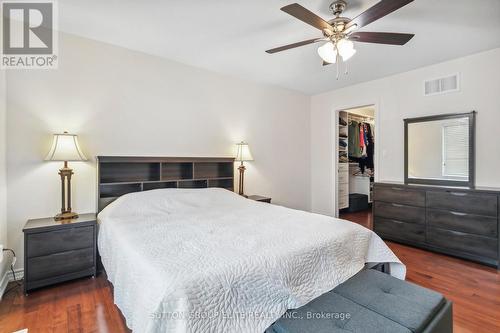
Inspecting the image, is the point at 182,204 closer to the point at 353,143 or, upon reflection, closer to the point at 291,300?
the point at 291,300

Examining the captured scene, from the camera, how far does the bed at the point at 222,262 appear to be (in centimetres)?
109

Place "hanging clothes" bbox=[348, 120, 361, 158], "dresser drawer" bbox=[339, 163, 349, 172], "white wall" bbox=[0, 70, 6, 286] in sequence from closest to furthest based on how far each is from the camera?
"white wall" bbox=[0, 70, 6, 286] < "dresser drawer" bbox=[339, 163, 349, 172] < "hanging clothes" bbox=[348, 120, 361, 158]

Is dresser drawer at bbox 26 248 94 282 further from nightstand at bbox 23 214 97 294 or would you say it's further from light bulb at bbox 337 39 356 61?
light bulb at bbox 337 39 356 61

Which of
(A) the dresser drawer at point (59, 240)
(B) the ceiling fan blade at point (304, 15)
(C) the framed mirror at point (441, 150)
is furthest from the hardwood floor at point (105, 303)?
(B) the ceiling fan blade at point (304, 15)

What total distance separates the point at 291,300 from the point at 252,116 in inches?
125

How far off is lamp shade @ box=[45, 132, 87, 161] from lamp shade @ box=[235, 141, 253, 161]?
1924 mm

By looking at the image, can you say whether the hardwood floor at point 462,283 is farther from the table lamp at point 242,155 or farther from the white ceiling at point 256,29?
the white ceiling at point 256,29

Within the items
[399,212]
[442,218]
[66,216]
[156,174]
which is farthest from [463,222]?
[66,216]

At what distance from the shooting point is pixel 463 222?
9.50ft

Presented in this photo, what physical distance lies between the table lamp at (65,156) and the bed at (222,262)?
344 mm

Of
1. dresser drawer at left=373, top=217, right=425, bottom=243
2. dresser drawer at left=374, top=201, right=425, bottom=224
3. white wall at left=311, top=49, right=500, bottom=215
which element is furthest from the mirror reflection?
dresser drawer at left=373, top=217, right=425, bottom=243

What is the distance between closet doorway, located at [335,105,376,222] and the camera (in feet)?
17.4

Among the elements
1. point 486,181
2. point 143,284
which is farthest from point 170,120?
point 486,181

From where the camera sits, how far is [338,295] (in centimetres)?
145
